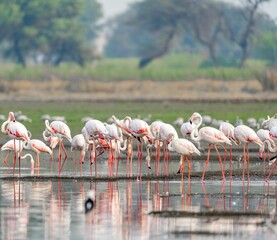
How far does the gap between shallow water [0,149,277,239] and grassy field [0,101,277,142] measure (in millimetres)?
15669

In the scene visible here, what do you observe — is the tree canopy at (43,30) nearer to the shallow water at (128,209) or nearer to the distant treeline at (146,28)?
the distant treeline at (146,28)

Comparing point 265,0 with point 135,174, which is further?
point 265,0

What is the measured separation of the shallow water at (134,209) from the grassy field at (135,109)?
15669 millimetres

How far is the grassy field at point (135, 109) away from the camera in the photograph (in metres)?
37.2

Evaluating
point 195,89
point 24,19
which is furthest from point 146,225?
point 24,19

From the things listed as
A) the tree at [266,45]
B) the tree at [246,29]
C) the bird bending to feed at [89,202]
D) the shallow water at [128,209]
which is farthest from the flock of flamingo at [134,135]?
the tree at [266,45]

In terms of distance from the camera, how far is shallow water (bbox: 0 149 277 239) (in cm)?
1282

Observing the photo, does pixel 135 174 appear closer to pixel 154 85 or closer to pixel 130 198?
pixel 130 198

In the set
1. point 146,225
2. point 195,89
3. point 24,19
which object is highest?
point 24,19

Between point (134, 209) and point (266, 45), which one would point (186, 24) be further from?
point (134, 209)

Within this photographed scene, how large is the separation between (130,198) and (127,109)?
25.4m

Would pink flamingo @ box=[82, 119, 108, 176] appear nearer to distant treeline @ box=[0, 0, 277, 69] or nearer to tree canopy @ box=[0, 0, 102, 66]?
distant treeline @ box=[0, 0, 277, 69]

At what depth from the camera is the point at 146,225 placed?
1334cm

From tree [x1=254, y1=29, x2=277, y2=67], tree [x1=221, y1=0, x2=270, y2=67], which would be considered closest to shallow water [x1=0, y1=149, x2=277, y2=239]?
tree [x1=221, y1=0, x2=270, y2=67]
